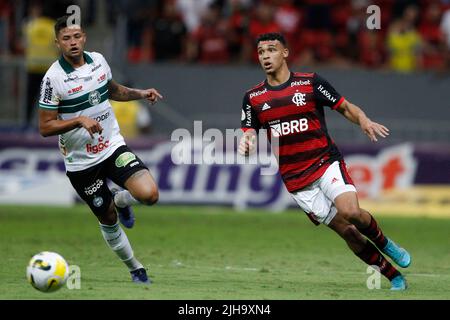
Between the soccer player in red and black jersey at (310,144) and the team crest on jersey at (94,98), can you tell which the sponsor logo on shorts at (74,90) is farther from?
the soccer player in red and black jersey at (310,144)

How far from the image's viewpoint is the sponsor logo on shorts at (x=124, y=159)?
11.5 m

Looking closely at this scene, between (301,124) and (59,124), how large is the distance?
2.57 metres

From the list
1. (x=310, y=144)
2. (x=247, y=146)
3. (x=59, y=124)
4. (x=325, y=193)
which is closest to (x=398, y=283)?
(x=325, y=193)

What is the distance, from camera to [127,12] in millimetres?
24094

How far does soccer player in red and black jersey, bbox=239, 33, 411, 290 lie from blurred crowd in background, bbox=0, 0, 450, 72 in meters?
12.0

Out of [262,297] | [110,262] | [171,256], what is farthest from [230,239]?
[262,297]

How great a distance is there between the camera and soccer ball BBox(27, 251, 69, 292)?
32.5ft

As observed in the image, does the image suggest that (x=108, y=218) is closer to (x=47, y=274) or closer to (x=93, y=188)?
(x=93, y=188)

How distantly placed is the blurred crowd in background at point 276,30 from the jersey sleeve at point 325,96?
1207 centimetres

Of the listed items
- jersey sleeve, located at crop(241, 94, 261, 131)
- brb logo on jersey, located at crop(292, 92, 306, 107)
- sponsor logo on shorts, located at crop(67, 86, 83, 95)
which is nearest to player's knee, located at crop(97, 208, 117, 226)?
sponsor logo on shorts, located at crop(67, 86, 83, 95)

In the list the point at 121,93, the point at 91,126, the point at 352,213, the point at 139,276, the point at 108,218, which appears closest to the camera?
the point at 91,126

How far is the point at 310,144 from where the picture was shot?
11.4 metres

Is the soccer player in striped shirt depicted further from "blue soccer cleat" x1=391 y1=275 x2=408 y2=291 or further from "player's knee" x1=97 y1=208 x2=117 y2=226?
"blue soccer cleat" x1=391 y1=275 x2=408 y2=291

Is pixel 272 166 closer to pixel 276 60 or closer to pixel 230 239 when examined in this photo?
pixel 230 239
